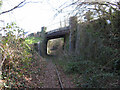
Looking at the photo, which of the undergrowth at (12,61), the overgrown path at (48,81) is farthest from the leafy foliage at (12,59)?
the overgrown path at (48,81)

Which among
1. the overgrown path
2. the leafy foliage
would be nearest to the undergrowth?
the leafy foliage

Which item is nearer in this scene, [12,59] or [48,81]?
[12,59]

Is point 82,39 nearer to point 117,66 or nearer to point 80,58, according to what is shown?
point 80,58

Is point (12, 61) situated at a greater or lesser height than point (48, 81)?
greater

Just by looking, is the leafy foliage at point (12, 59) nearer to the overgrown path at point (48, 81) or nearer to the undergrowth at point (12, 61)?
the undergrowth at point (12, 61)

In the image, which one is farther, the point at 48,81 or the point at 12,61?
the point at 48,81

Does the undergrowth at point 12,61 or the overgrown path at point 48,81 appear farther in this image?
the overgrown path at point 48,81

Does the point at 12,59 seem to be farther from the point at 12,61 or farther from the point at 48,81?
the point at 48,81

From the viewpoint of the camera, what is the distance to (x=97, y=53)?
927cm

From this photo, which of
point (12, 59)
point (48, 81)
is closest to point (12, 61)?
point (12, 59)

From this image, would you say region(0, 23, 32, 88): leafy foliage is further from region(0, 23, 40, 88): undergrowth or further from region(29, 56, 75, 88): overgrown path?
region(29, 56, 75, 88): overgrown path

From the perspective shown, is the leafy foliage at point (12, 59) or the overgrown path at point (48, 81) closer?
the leafy foliage at point (12, 59)

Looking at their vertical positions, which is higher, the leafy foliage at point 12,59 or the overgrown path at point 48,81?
the leafy foliage at point 12,59

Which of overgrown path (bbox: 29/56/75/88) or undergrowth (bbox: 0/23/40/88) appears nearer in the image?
undergrowth (bbox: 0/23/40/88)
